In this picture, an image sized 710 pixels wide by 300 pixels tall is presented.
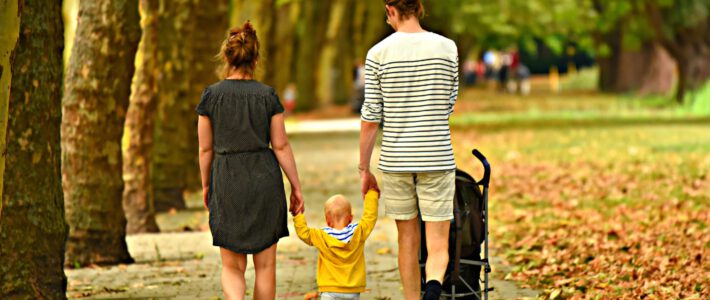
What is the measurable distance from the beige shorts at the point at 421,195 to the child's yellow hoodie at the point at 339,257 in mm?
185

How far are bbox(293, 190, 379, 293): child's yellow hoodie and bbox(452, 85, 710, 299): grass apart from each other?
7.13 feet

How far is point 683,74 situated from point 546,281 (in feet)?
108

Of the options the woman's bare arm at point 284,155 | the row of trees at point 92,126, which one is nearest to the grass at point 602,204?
the woman's bare arm at point 284,155

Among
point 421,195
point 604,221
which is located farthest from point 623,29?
point 421,195

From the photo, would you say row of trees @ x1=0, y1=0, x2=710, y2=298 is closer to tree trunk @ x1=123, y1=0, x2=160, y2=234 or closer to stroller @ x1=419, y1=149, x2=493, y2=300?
tree trunk @ x1=123, y1=0, x2=160, y2=234

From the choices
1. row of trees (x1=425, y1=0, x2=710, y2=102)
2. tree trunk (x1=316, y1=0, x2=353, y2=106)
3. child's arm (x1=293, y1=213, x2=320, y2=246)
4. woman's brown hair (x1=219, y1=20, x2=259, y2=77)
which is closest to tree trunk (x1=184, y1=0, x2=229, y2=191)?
woman's brown hair (x1=219, y1=20, x2=259, y2=77)

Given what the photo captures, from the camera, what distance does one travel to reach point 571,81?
80500 mm

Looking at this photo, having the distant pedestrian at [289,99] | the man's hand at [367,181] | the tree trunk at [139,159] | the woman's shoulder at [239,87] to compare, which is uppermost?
the woman's shoulder at [239,87]

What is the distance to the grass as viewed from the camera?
10.7m

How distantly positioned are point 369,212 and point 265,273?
25.8 inches

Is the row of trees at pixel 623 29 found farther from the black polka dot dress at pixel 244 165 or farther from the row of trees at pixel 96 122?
the black polka dot dress at pixel 244 165

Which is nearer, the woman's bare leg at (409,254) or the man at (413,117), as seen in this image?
the man at (413,117)

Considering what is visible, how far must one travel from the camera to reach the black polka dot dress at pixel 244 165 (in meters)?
8.11

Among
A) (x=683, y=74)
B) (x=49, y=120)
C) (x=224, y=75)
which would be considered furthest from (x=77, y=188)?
(x=683, y=74)
